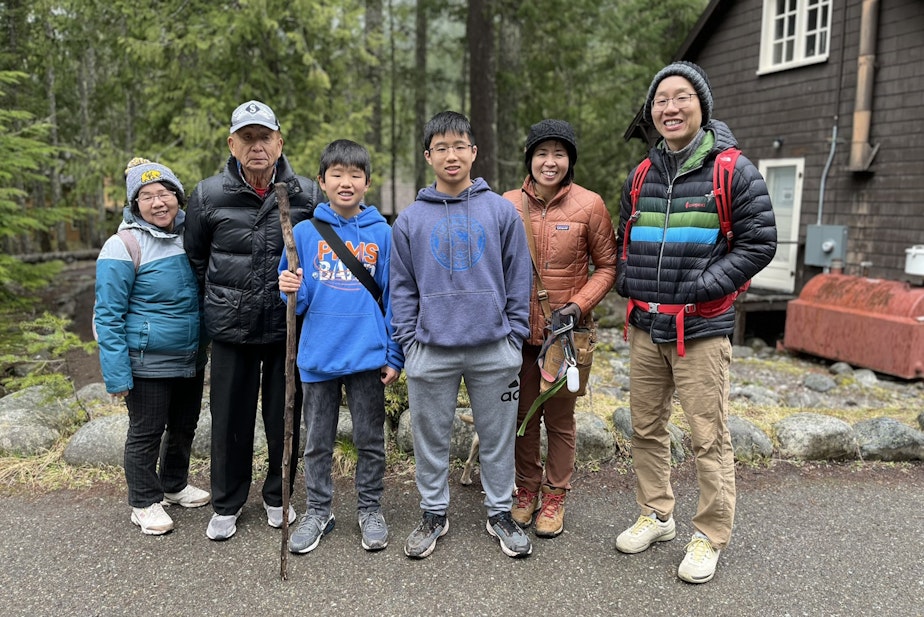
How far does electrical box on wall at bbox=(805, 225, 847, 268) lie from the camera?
11.0 metres

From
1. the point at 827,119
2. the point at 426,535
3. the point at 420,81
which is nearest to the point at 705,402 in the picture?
the point at 426,535

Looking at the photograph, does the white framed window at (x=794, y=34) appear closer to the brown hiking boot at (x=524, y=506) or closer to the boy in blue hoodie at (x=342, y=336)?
the brown hiking boot at (x=524, y=506)

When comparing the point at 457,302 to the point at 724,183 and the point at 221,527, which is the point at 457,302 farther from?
the point at 221,527

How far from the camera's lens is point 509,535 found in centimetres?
346

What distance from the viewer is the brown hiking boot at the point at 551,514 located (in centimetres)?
362

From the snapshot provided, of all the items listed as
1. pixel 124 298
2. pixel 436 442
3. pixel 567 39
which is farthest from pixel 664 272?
pixel 567 39

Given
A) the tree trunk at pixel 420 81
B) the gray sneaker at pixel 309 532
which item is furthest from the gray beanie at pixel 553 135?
the tree trunk at pixel 420 81

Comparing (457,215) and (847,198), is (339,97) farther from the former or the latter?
(457,215)

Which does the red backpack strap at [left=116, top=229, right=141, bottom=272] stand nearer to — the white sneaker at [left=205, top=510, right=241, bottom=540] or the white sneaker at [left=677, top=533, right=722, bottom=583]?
the white sneaker at [left=205, top=510, right=241, bottom=540]

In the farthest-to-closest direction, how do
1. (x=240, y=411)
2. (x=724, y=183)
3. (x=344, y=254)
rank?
(x=240, y=411)
(x=344, y=254)
(x=724, y=183)

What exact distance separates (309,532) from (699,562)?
1.93m

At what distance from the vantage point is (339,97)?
12594 mm

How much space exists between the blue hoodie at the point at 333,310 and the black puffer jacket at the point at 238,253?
129mm

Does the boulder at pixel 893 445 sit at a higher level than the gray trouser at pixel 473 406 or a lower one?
lower
